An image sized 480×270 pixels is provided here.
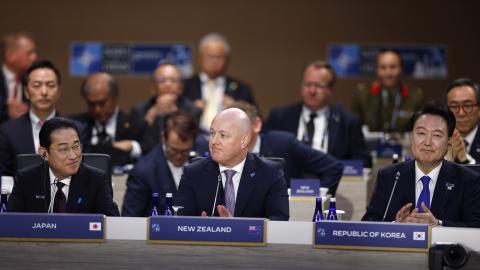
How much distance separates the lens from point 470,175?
4926mm

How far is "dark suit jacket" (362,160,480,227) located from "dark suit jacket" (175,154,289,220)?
0.47 metres

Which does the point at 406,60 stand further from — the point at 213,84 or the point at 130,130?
the point at 130,130

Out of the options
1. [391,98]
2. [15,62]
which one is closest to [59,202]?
[15,62]

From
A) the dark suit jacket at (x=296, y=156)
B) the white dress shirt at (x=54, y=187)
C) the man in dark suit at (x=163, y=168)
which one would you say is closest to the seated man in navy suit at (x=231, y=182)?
the white dress shirt at (x=54, y=187)

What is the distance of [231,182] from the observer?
5031 millimetres

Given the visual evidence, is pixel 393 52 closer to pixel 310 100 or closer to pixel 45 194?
pixel 310 100

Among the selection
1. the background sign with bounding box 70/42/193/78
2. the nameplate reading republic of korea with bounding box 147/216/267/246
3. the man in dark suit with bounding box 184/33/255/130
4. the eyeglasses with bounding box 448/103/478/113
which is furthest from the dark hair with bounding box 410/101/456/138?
the background sign with bounding box 70/42/193/78

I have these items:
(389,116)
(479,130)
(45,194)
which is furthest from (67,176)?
(389,116)

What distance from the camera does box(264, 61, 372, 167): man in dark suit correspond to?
768cm

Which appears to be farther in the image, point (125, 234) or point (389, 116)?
point (389, 116)

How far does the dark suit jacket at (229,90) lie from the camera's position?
8875mm

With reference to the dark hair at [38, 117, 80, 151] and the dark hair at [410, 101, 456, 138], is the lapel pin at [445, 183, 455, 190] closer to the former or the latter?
the dark hair at [410, 101, 456, 138]

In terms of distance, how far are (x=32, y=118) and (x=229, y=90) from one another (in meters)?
2.65

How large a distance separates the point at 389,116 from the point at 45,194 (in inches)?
177
